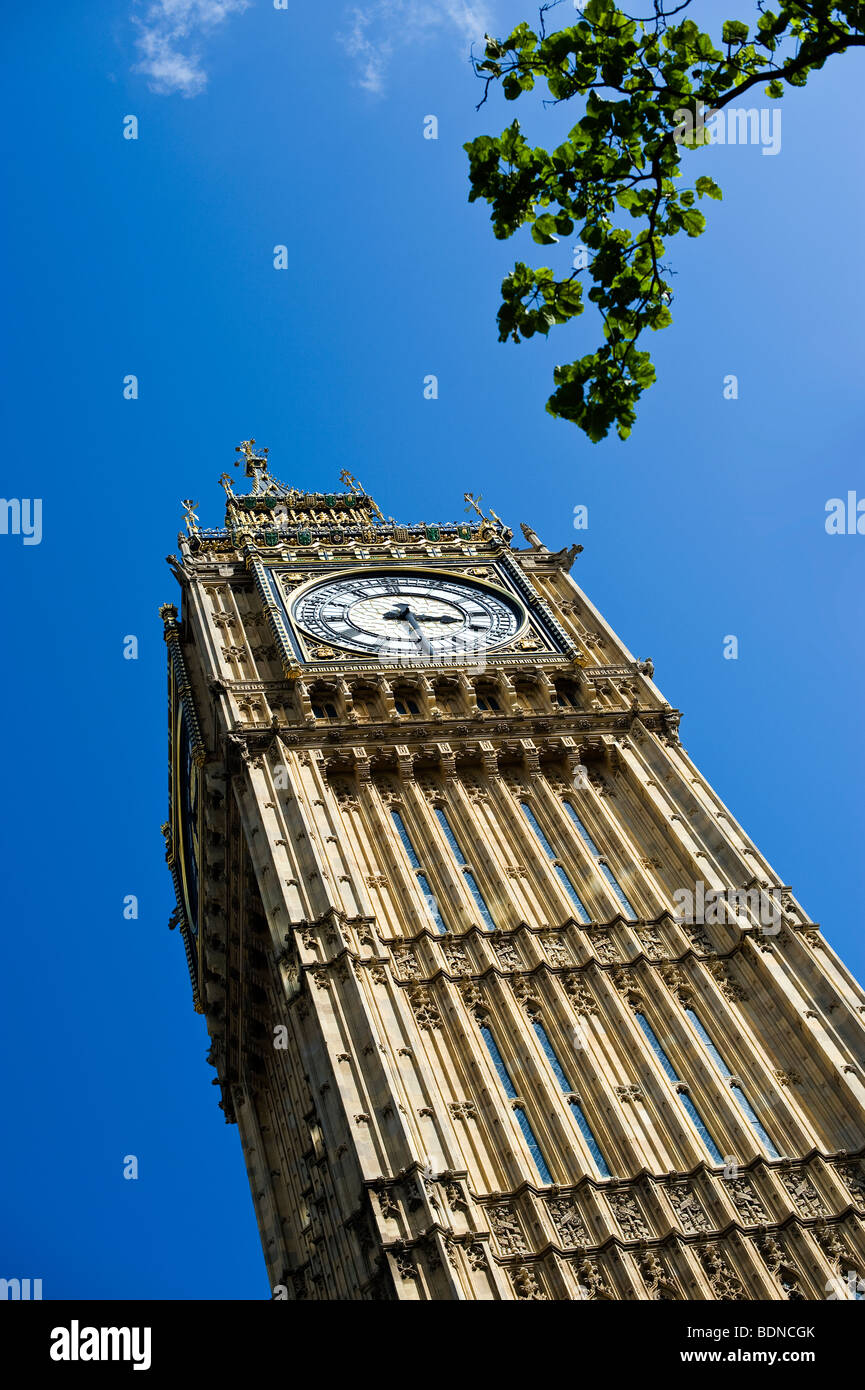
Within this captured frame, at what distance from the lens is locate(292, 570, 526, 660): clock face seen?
4781 centimetres

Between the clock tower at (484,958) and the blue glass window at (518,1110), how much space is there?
0.07 meters

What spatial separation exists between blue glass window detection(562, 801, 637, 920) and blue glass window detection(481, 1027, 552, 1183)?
577cm

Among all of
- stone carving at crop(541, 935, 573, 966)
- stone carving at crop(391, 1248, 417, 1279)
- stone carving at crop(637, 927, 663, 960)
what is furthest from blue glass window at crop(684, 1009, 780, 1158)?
stone carving at crop(391, 1248, 417, 1279)

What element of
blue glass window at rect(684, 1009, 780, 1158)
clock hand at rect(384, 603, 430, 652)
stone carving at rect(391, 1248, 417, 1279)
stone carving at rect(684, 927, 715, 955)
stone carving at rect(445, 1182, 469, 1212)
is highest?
clock hand at rect(384, 603, 430, 652)

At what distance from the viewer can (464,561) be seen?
5328cm

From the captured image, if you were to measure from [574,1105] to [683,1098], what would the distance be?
Answer: 8.09ft

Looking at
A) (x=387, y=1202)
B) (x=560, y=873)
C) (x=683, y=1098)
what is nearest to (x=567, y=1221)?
(x=387, y=1202)

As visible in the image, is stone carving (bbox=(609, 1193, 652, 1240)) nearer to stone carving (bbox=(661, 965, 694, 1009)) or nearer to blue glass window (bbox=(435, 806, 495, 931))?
stone carving (bbox=(661, 965, 694, 1009))

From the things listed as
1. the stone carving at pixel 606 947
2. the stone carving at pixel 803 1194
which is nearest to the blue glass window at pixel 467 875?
the stone carving at pixel 606 947

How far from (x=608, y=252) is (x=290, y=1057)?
24216mm

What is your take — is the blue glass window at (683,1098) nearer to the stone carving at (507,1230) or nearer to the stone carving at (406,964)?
the stone carving at (507,1230)

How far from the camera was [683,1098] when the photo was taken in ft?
111
